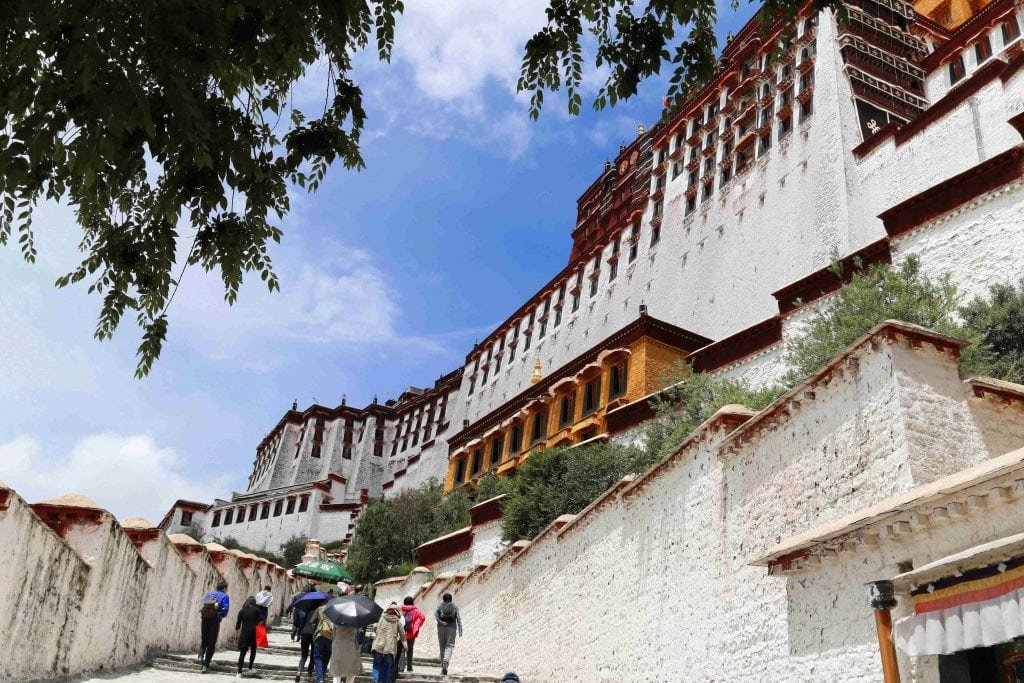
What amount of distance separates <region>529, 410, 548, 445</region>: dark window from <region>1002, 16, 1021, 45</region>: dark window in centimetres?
1720

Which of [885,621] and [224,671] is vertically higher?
[885,621]

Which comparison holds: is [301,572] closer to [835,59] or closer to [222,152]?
[222,152]

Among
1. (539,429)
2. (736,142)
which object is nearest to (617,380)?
(539,429)

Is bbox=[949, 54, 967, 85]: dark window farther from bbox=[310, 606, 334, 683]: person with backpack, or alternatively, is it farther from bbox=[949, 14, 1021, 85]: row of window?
bbox=[310, 606, 334, 683]: person with backpack

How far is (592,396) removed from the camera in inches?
965

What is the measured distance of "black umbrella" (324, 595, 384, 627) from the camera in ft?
26.9

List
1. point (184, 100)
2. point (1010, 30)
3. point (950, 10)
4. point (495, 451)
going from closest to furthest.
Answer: point (184, 100), point (1010, 30), point (495, 451), point (950, 10)

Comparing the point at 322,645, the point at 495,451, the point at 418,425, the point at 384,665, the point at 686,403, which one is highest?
the point at 418,425

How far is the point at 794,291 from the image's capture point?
18016 millimetres

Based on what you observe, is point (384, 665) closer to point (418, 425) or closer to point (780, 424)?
point (780, 424)

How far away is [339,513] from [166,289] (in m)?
51.5

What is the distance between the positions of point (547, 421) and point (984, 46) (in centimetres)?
1706

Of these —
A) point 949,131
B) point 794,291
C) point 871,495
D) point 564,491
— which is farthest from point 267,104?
point 949,131

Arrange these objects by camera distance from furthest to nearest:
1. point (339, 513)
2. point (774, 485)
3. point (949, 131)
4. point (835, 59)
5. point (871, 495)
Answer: point (339, 513) < point (835, 59) < point (949, 131) < point (774, 485) < point (871, 495)
